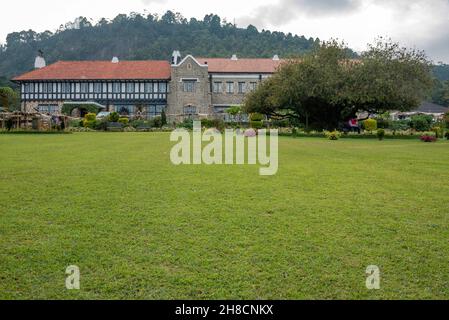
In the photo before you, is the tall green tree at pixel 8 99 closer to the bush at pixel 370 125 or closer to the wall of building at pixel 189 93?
the wall of building at pixel 189 93

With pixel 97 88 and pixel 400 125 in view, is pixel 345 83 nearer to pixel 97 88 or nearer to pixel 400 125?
pixel 400 125

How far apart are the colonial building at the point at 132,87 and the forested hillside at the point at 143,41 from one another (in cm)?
2436

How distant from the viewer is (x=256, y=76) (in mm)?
54500

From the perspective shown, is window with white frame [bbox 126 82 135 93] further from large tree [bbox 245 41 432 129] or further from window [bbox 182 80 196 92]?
large tree [bbox 245 41 432 129]

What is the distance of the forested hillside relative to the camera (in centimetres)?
8244

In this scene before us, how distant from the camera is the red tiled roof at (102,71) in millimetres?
52781

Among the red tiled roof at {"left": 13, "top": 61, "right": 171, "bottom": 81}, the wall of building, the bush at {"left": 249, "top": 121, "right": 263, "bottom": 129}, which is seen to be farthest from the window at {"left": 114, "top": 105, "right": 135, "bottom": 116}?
the bush at {"left": 249, "top": 121, "right": 263, "bottom": 129}

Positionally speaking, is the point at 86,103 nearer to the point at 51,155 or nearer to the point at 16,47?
the point at 51,155

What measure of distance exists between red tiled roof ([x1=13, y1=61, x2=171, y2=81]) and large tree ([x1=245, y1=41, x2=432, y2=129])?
22831 mm

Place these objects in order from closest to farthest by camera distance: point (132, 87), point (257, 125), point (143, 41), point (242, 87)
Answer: point (257, 125), point (132, 87), point (242, 87), point (143, 41)

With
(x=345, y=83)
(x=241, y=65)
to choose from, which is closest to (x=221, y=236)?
(x=345, y=83)

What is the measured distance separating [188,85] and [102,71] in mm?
10845

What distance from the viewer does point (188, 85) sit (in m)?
53.3
